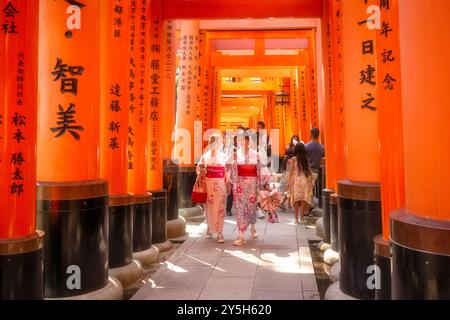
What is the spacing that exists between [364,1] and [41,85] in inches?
117

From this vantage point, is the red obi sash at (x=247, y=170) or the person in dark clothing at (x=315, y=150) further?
the person in dark clothing at (x=315, y=150)

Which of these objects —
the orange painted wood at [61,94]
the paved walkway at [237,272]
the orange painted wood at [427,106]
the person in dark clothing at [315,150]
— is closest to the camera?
the orange painted wood at [427,106]

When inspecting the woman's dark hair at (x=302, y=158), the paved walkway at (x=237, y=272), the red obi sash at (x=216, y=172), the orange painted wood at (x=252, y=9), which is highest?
the orange painted wood at (x=252, y=9)

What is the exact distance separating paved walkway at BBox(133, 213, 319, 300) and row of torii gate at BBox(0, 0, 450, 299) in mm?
430

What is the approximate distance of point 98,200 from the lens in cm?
384

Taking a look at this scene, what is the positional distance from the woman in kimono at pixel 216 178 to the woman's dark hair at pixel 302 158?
6.06 ft

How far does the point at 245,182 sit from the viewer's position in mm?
6652

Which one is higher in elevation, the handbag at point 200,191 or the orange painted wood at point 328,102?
the orange painted wood at point 328,102

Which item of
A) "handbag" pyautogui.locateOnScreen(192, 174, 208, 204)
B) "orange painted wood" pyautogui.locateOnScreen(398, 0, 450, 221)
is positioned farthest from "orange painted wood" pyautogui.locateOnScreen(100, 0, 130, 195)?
"orange painted wood" pyautogui.locateOnScreen(398, 0, 450, 221)

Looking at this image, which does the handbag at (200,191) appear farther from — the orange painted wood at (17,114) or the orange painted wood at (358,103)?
the orange painted wood at (17,114)

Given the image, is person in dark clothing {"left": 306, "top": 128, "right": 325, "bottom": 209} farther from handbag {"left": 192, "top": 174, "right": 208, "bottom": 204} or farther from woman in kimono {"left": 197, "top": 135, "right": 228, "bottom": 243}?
handbag {"left": 192, "top": 174, "right": 208, "bottom": 204}

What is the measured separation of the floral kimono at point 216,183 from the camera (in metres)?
6.64

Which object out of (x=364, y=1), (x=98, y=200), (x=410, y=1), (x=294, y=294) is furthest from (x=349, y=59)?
(x=98, y=200)

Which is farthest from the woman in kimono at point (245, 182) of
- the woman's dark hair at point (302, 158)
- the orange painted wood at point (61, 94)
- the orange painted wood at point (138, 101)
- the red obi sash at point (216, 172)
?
the orange painted wood at point (61, 94)
